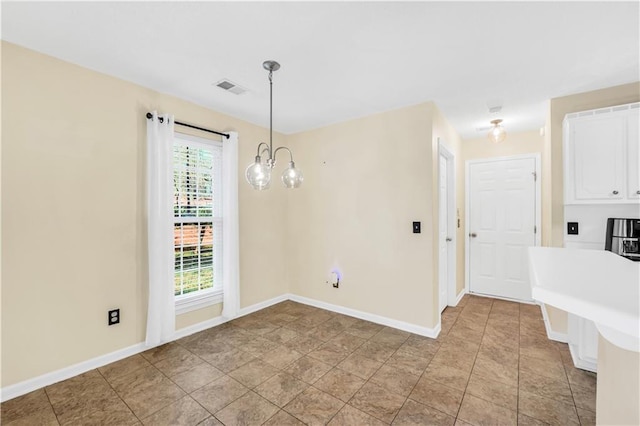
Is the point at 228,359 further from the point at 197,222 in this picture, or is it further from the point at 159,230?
the point at 197,222

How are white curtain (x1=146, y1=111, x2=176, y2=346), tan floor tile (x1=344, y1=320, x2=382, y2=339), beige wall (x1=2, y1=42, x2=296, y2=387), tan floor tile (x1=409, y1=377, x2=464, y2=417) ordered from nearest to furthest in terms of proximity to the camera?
tan floor tile (x1=409, y1=377, x2=464, y2=417) < beige wall (x1=2, y1=42, x2=296, y2=387) < white curtain (x1=146, y1=111, x2=176, y2=346) < tan floor tile (x1=344, y1=320, x2=382, y2=339)

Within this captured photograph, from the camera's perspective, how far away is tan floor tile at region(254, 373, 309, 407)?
6.81 feet

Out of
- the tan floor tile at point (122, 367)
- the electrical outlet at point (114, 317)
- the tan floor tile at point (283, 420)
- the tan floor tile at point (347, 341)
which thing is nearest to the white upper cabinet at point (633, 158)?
the tan floor tile at point (347, 341)

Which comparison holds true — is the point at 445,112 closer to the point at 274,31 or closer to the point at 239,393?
the point at 274,31

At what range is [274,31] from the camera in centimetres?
190

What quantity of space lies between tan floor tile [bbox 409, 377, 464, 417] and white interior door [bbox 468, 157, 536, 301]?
2828mm

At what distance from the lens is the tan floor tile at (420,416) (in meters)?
1.84

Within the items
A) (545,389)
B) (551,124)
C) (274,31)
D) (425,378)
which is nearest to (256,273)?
(425,378)

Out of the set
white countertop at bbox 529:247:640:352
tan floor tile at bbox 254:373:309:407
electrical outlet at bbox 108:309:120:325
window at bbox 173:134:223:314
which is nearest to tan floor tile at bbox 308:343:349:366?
tan floor tile at bbox 254:373:309:407

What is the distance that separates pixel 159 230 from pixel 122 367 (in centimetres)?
122

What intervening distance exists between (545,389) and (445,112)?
2844 millimetres

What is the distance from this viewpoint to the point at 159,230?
9.00 feet

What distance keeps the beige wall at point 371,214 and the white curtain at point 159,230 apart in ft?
6.26

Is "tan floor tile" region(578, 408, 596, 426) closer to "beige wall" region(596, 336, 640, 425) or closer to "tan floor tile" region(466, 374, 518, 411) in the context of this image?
"tan floor tile" region(466, 374, 518, 411)
